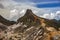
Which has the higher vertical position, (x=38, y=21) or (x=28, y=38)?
(x=38, y=21)

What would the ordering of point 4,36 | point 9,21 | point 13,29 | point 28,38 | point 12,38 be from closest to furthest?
point 28,38
point 12,38
point 4,36
point 13,29
point 9,21

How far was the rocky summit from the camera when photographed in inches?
1960

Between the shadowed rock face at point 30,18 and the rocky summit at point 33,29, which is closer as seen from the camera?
the rocky summit at point 33,29

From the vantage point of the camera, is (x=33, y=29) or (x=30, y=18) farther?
(x=30, y=18)

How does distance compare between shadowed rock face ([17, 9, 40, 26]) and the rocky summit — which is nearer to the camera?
the rocky summit

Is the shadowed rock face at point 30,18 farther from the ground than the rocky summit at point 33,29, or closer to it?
farther from the ground

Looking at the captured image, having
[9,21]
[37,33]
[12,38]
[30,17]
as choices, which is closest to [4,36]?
[12,38]

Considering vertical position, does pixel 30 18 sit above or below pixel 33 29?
above

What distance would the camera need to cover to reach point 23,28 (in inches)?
2601

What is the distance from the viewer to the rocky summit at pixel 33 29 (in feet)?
163

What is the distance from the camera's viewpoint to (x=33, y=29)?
57375 mm

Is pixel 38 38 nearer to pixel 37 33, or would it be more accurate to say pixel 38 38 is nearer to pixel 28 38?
pixel 37 33

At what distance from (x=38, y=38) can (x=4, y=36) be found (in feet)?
59.1

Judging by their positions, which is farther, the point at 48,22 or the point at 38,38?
the point at 48,22
